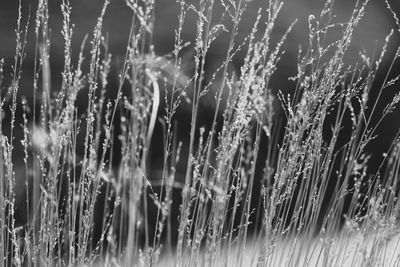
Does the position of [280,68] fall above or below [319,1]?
below

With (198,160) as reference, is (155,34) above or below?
above

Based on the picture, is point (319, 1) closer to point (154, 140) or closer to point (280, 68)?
point (280, 68)

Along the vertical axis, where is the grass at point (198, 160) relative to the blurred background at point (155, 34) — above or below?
below

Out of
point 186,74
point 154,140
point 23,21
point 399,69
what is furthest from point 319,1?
point 23,21

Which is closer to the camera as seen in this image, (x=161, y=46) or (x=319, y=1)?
(x=161, y=46)

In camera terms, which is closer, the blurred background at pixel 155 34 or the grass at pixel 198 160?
the grass at pixel 198 160

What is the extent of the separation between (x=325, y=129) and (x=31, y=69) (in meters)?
1.23

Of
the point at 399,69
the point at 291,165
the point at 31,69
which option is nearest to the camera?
the point at 291,165

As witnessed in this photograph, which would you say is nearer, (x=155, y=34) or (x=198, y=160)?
(x=198, y=160)

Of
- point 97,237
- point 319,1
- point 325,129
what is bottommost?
point 97,237

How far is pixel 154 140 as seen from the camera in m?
2.68

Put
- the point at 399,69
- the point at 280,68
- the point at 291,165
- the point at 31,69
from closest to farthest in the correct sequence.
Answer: the point at 291,165
the point at 31,69
the point at 280,68
the point at 399,69

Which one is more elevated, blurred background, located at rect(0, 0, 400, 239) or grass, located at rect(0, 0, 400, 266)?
blurred background, located at rect(0, 0, 400, 239)

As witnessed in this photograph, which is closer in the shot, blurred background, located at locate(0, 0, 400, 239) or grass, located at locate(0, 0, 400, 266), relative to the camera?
grass, located at locate(0, 0, 400, 266)
